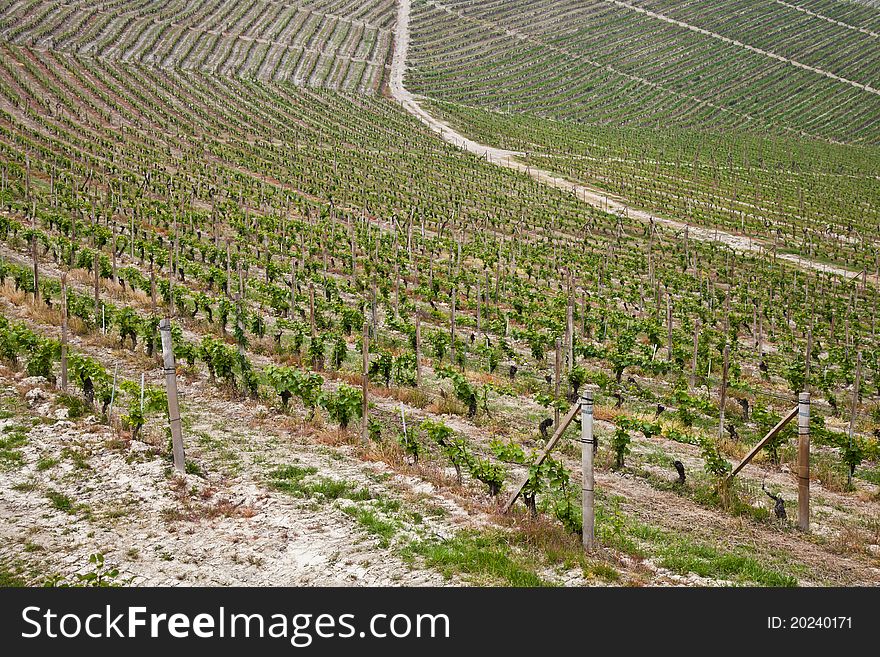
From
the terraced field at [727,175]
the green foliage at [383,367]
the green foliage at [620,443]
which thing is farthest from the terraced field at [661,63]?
the green foliage at [620,443]

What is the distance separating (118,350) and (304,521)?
871 centimetres

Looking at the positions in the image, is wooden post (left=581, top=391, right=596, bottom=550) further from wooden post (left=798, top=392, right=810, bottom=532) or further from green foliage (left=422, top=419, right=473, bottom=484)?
wooden post (left=798, top=392, right=810, bottom=532)

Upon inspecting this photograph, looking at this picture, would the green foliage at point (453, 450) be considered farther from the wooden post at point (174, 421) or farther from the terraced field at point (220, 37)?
the terraced field at point (220, 37)

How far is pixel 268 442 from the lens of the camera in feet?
35.4

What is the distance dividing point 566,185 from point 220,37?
51.1 m

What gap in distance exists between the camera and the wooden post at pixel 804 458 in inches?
332

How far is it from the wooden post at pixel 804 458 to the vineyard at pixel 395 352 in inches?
8.9

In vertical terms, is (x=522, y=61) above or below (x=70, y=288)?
above

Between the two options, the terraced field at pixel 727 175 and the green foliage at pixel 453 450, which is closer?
the green foliage at pixel 453 450

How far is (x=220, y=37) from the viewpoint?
8288 centimetres

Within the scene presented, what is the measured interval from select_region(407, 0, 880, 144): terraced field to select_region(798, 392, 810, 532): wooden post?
7669 centimetres

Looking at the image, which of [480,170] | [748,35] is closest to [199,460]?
[480,170]

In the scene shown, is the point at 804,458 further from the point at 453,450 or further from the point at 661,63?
the point at 661,63
